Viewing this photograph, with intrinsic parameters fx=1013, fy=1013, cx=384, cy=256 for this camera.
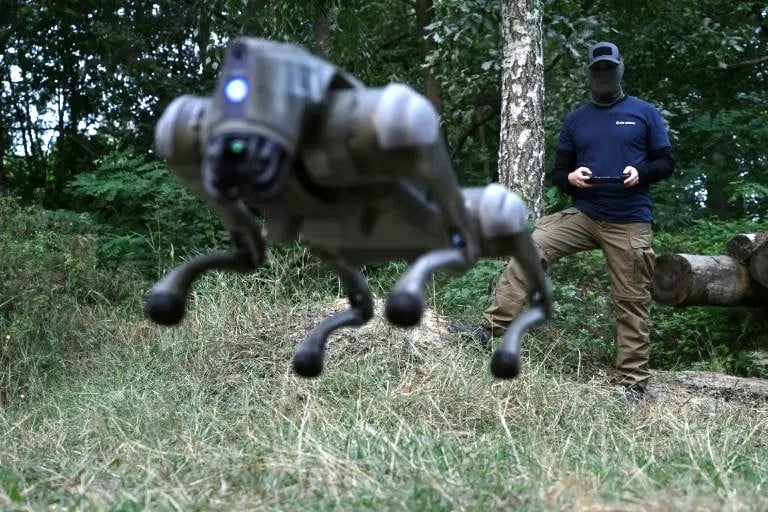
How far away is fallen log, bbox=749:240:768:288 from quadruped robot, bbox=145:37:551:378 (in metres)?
4.26

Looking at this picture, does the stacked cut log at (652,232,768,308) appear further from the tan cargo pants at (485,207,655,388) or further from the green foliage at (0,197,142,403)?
the green foliage at (0,197,142,403)

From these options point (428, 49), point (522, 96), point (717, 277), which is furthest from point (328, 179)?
point (428, 49)

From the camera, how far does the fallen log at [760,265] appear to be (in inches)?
258

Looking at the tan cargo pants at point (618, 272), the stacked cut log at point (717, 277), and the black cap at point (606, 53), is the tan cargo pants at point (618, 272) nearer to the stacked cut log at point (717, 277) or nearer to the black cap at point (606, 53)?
the black cap at point (606, 53)

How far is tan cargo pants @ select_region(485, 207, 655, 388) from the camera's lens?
5.33m

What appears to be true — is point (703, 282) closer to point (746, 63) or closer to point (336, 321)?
point (336, 321)

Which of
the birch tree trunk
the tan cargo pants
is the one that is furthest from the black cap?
the birch tree trunk

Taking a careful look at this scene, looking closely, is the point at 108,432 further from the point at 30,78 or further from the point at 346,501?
the point at 30,78

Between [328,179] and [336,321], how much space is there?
66cm

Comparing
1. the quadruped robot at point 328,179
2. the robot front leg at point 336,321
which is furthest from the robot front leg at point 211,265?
the robot front leg at point 336,321

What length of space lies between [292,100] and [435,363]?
9.88ft

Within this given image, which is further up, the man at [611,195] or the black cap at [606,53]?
the black cap at [606,53]

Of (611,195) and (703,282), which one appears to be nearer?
(611,195)

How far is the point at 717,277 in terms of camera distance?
657cm
